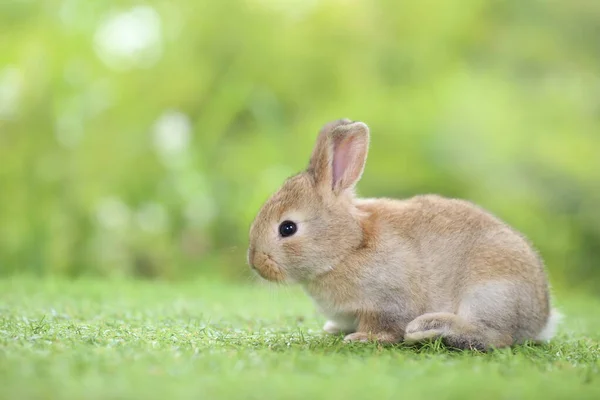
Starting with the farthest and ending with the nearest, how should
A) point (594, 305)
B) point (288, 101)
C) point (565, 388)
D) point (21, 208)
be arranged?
point (288, 101) → point (21, 208) → point (594, 305) → point (565, 388)

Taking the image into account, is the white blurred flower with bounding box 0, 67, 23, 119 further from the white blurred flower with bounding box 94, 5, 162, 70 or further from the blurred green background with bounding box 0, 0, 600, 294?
the white blurred flower with bounding box 94, 5, 162, 70

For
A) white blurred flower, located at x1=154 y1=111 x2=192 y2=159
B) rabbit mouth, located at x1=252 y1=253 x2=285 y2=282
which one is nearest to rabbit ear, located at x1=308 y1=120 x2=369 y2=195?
rabbit mouth, located at x1=252 y1=253 x2=285 y2=282

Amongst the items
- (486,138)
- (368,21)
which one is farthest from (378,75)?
(486,138)

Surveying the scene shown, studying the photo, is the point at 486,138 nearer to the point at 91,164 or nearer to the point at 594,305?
the point at 594,305

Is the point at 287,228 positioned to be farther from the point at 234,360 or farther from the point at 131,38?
the point at 131,38

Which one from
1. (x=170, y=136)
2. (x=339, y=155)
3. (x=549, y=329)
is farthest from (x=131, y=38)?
(x=549, y=329)

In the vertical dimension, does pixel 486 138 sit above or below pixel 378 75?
below
